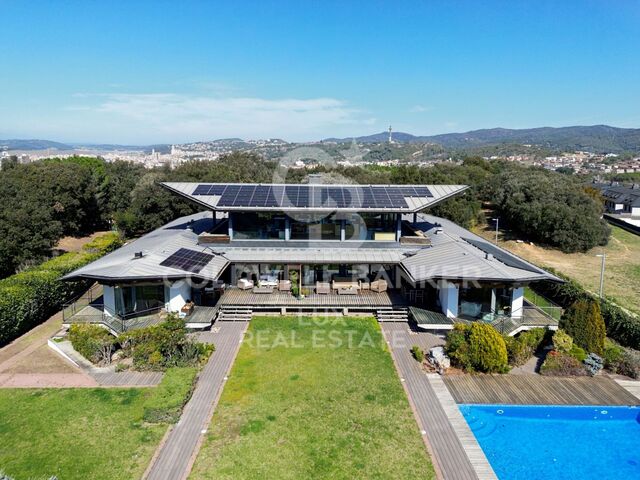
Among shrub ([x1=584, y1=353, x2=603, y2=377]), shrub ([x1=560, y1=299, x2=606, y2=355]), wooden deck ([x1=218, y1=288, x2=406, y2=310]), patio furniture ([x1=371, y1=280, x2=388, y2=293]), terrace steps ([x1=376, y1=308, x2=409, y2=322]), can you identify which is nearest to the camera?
shrub ([x1=584, y1=353, x2=603, y2=377])

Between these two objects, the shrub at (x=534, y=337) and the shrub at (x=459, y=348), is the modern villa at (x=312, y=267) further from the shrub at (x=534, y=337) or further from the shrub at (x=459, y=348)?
the shrub at (x=459, y=348)

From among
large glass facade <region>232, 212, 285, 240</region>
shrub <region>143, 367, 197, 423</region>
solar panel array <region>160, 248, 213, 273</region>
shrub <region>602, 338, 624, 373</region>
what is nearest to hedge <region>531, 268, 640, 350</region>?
shrub <region>602, 338, 624, 373</region>

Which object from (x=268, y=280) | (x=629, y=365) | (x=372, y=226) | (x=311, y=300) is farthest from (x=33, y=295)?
(x=629, y=365)

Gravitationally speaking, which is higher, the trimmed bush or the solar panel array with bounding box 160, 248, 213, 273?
the solar panel array with bounding box 160, 248, 213, 273

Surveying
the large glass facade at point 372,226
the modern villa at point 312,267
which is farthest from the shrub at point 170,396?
the large glass facade at point 372,226

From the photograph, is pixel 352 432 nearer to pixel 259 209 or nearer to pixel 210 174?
pixel 259 209

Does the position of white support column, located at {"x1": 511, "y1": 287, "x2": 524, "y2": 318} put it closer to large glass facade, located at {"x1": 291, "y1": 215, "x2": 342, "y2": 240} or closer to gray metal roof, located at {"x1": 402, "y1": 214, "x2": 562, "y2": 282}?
gray metal roof, located at {"x1": 402, "y1": 214, "x2": 562, "y2": 282}
